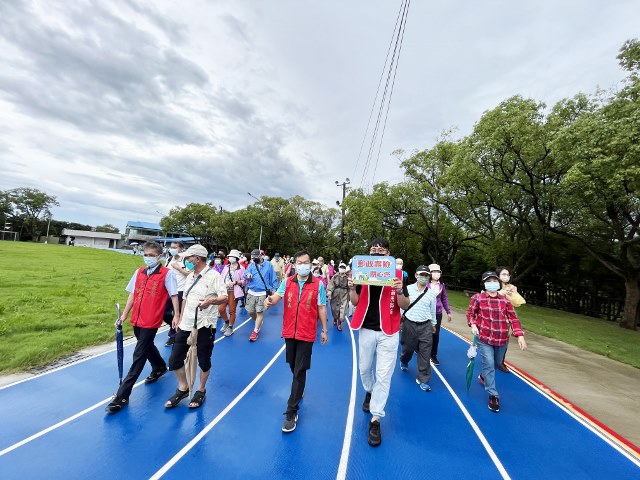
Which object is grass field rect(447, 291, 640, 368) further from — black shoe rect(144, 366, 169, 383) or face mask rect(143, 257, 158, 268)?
face mask rect(143, 257, 158, 268)

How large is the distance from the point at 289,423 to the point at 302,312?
4.12 ft

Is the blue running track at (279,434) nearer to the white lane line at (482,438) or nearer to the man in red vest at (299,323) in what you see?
the white lane line at (482,438)

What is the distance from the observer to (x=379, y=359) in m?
3.61

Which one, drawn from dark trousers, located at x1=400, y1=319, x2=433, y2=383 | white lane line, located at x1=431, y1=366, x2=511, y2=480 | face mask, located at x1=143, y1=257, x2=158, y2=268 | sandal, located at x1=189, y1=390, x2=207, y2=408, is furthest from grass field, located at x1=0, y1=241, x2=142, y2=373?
white lane line, located at x1=431, y1=366, x2=511, y2=480

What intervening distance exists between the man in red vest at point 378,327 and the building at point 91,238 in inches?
3267

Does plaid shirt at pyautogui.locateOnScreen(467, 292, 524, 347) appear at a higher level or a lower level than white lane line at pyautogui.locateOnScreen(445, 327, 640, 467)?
higher

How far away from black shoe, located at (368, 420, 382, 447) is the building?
273ft

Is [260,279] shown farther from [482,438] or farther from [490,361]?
[482,438]

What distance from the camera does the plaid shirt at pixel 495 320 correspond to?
14.6 ft

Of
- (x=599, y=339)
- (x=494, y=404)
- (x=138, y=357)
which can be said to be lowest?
(x=494, y=404)

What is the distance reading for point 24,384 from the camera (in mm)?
4402

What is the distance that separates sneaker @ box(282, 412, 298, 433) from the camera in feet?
11.6

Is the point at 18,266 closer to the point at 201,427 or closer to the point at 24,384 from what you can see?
the point at 24,384

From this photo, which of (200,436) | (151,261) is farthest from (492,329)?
(151,261)
